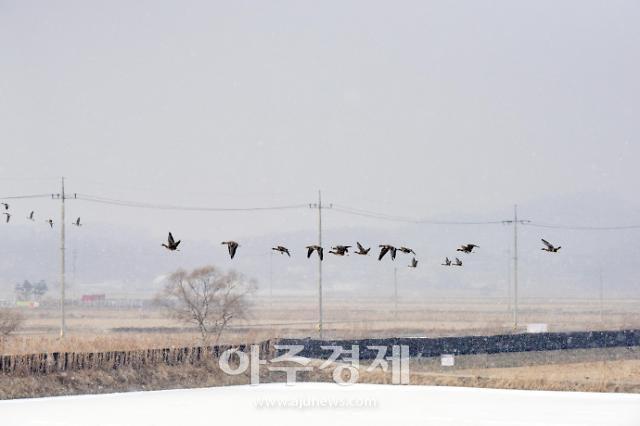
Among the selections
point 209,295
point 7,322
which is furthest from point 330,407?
point 209,295

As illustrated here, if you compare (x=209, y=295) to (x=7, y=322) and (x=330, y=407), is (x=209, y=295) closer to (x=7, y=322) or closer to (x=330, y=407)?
(x=7, y=322)

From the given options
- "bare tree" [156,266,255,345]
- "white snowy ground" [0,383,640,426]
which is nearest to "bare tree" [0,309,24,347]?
"bare tree" [156,266,255,345]

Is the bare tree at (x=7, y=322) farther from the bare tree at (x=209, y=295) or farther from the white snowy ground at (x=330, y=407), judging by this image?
the white snowy ground at (x=330, y=407)

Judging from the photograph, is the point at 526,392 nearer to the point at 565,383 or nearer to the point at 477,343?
the point at 565,383

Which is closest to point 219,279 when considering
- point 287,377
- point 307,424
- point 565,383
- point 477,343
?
point 477,343

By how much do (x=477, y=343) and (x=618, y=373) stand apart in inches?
370

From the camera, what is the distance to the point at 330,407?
4206 centimetres

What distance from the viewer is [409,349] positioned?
62000mm

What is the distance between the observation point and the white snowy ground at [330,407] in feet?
125

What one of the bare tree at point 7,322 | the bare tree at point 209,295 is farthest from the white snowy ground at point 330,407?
the bare tree at point 209,295

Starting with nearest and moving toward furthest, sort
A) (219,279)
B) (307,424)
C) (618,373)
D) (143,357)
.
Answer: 1. (307,424)
2. (143,357)
3. (618,373)
4. (219,279)

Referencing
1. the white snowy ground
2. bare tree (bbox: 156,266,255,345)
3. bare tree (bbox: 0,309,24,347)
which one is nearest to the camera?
the white snowy ground

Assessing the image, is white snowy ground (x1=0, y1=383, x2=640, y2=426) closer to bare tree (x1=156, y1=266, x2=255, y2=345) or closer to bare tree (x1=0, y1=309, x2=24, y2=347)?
bare tree (x1=0, y1=309, x2=24, y2=347)

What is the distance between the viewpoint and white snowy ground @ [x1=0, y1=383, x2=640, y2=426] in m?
Answer: 38.1
